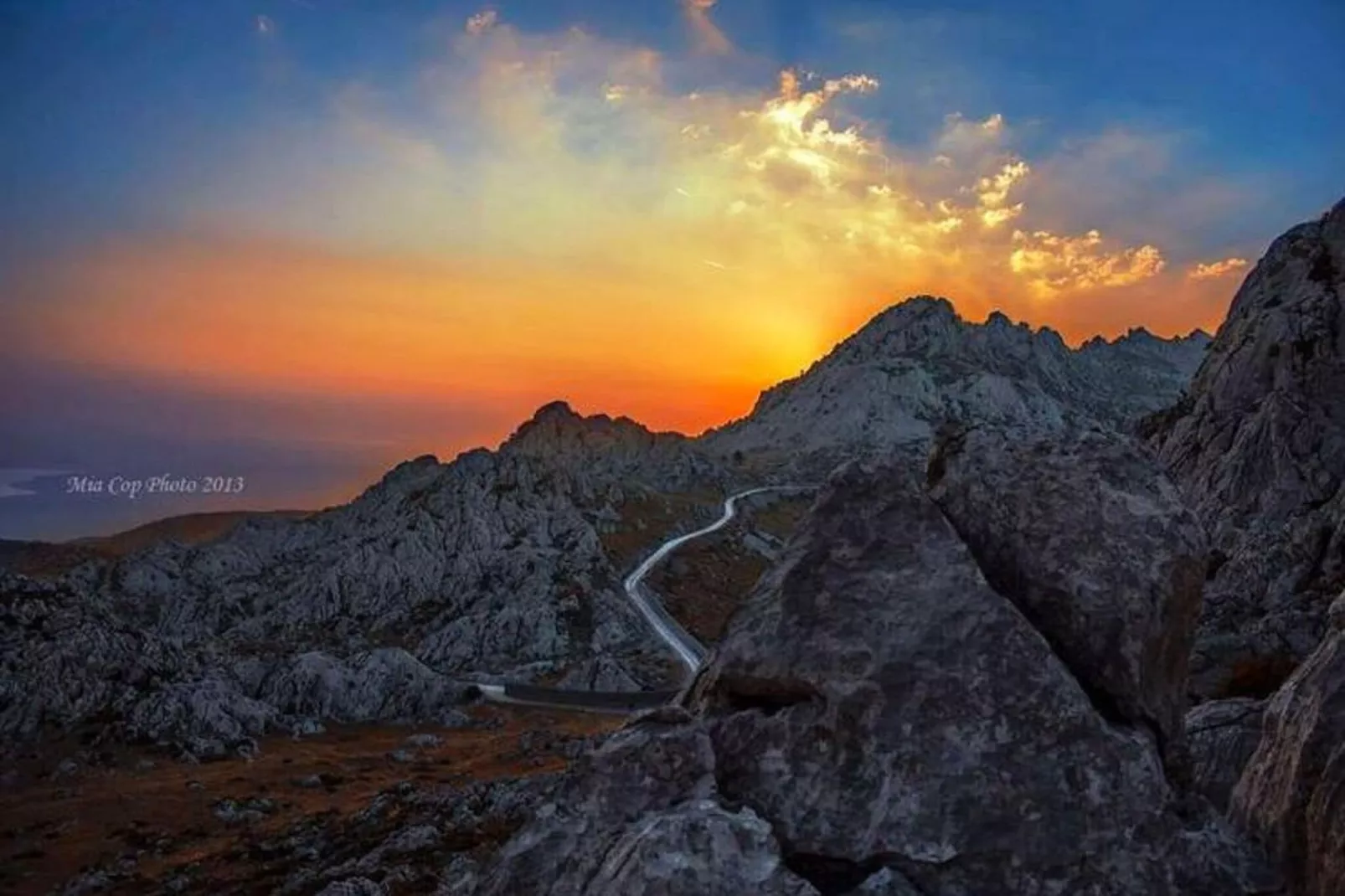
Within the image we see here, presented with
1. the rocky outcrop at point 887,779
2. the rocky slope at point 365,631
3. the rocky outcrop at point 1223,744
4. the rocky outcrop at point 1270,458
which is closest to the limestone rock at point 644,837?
the rocky outcrop at point 887,779

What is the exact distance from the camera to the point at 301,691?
113 metres

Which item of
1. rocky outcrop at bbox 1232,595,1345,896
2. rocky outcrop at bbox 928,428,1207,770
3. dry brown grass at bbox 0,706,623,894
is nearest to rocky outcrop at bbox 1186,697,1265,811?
rocky outcrop at bbox 1232,595,1345,896

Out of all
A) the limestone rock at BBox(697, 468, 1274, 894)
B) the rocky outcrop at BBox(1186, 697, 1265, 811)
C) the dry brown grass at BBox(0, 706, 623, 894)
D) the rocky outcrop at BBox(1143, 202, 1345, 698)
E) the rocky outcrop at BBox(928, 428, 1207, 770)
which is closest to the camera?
the limestone rock at BBox(697, 468, 1274, 894)

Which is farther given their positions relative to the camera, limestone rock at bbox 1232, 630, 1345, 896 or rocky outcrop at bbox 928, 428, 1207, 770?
rocky outcrop at bbox 928, 428, 1207, 770

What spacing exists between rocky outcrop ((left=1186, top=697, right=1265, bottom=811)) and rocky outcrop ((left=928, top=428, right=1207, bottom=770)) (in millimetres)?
3308

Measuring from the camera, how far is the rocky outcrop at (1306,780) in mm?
11320

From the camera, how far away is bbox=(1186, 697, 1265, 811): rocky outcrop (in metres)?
16.4

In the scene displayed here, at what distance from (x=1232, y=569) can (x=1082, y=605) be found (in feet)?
192

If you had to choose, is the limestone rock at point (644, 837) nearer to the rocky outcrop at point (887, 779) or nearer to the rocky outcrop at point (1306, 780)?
the rocky outcrop at point (887, 779)

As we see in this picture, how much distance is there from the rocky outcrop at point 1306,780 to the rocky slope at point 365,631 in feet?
343

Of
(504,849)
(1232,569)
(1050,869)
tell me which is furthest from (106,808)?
(1232,569)

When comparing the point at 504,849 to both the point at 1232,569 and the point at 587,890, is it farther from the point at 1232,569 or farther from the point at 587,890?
the point at 1232,569

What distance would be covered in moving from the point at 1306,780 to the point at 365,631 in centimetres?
16218

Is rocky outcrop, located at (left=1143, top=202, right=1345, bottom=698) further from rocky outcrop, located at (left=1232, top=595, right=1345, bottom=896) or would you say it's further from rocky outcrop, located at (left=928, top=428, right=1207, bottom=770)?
rocky outcrop, located at (left=928, top=428, right=1207, bottom=770)
